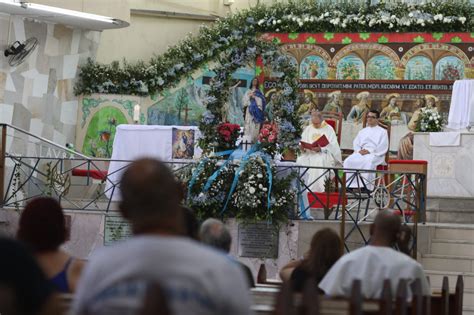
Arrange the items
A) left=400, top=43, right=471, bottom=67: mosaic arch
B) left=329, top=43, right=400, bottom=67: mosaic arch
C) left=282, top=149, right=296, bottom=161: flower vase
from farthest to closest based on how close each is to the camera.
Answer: left=329, top=43, right=400, bottom=67: mosaic arch, left=400, top=43, right=471, bottom=67: mosaic arch, left=282, top=149, right=296, bottom=161: flower vase

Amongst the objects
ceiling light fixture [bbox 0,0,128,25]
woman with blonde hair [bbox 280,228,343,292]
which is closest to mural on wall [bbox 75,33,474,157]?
ceiling light fixture [bbox 0,0,128,25]

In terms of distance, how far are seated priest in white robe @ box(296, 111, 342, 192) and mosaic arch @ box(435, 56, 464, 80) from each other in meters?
4.26

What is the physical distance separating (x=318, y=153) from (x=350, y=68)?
5647 mm

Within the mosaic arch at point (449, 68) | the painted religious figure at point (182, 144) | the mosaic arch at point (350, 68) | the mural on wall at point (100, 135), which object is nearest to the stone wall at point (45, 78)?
the mural on wall at point (100, 135)

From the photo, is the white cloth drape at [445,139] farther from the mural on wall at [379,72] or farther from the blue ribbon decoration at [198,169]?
the mural on wall at [379,72]

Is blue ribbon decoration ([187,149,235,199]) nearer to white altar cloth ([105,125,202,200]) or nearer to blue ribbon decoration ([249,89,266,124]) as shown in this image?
blue ribbon decoration ([249,89,266,124])

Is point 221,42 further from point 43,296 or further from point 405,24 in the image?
point 43,296

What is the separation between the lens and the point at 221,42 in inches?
1048

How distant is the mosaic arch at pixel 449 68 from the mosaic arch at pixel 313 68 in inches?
90.9

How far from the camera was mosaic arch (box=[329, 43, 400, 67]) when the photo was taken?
26.3 metres

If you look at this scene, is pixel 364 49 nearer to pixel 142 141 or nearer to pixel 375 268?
pixel 142 141

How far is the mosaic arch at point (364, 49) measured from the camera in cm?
2633

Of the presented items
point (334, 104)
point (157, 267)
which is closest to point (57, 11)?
point (334, 104)

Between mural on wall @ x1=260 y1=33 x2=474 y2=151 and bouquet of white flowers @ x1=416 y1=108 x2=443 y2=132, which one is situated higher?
mural on wall @ x1=260 y1=33 x2=474 y2=151
